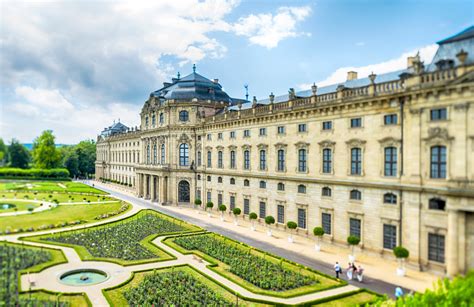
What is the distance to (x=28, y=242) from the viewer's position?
34.0 m

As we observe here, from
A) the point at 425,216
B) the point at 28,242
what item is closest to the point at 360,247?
the point at 425,216

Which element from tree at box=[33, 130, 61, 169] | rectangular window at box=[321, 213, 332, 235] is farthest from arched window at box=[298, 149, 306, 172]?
tree at box=[33, 130, 61, 169]

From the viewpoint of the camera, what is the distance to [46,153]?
361 ft

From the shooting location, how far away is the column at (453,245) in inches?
958

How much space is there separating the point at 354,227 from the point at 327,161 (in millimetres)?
7208

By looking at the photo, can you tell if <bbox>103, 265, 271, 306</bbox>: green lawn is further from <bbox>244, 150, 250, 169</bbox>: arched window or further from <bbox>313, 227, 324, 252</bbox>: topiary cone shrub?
<bbox>244, 150, 250, 169</bbox>: arched window

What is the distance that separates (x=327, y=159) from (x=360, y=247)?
30.4ft

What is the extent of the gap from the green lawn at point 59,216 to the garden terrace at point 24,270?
186 inches

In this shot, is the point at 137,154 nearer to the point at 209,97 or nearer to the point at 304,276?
the point at 209,97

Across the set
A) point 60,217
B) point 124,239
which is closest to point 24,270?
point 124,239

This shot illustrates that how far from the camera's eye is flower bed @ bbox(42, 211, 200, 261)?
104 ft

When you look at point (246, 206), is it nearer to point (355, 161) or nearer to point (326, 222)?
point (326, 222)

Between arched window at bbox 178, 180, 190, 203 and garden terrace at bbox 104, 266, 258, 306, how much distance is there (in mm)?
35456

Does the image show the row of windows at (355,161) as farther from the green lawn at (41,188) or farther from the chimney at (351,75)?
the green lawn at (41,188)
